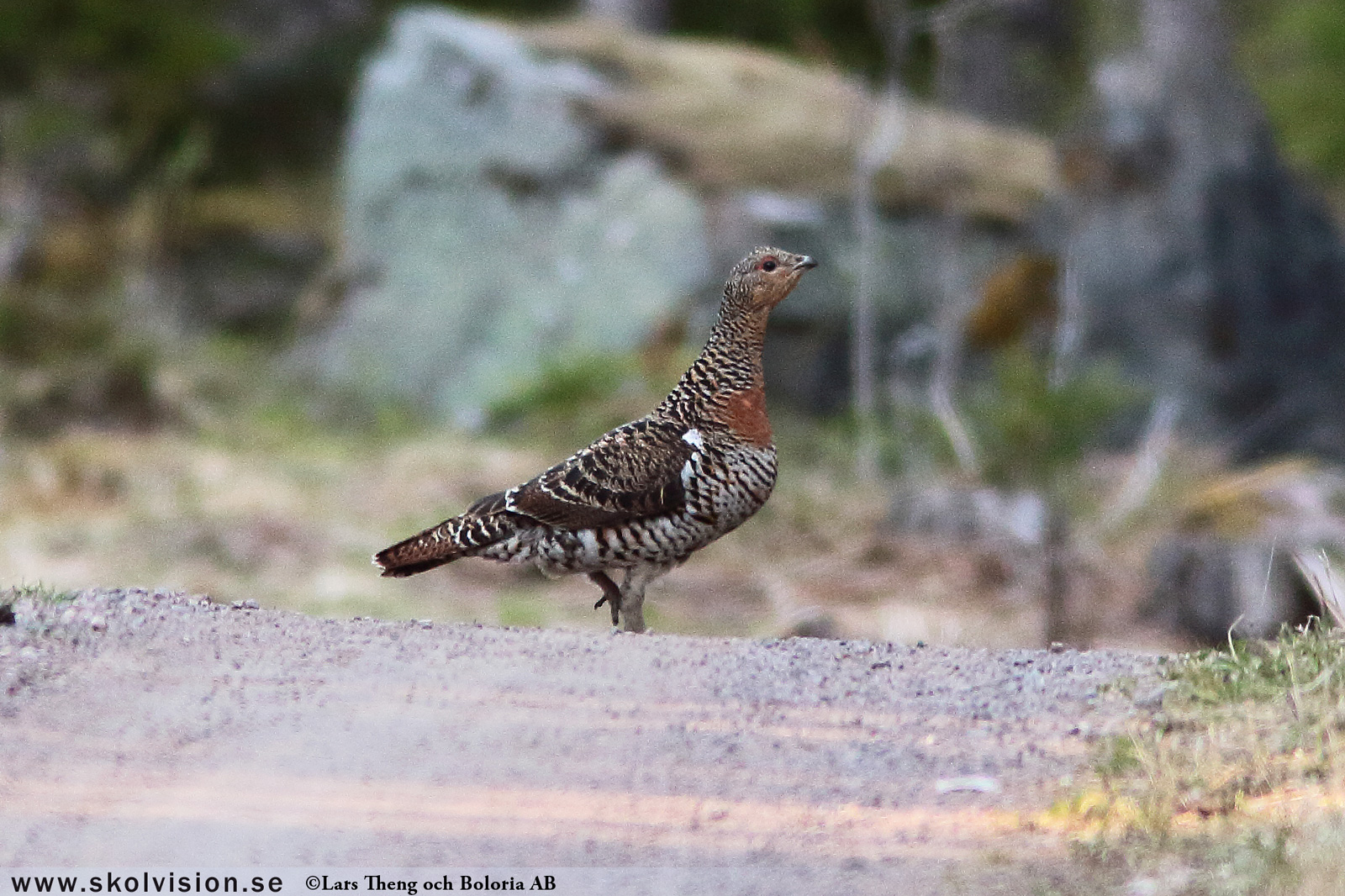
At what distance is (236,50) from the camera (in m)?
15.1

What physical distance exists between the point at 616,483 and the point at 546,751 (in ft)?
→ 6.09

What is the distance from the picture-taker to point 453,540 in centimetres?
543

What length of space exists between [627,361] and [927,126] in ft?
13.7

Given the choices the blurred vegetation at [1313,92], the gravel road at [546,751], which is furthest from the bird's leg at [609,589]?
the blurred vegetation at [1313,92]

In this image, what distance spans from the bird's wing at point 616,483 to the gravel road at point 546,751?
76 cm

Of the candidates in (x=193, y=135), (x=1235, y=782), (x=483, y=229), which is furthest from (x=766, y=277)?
(x=193, y=135)

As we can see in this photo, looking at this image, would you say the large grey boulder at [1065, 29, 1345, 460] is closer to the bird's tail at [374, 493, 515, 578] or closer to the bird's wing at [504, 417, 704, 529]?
the bird's wing at [504, 417, 704, 529]

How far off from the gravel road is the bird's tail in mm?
820

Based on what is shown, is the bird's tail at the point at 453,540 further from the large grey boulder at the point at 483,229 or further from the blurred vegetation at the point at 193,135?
→ the large grey boulder at the point at 483,229

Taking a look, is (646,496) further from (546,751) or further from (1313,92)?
(1313,92)

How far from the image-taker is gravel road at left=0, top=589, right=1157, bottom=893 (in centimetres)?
302

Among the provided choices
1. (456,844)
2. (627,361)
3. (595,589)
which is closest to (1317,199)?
(627,361)

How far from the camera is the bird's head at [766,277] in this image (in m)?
5.71

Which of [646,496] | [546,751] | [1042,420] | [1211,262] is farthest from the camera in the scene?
[1211,262]
